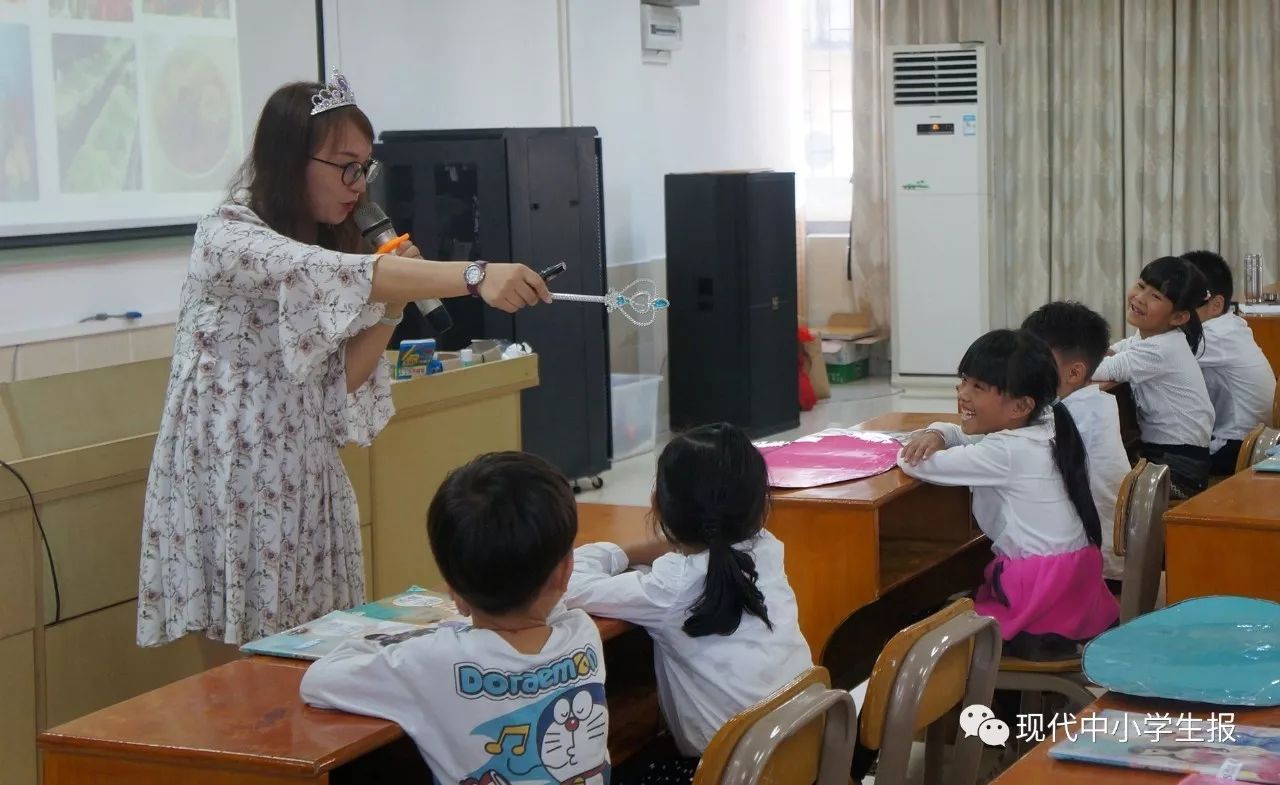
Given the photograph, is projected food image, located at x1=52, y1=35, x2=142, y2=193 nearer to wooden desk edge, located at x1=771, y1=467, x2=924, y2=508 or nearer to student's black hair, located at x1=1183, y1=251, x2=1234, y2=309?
wooden desk edge, located at x1=771, y1=467, x2=924, y2=508

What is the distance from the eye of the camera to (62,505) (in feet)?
8.92

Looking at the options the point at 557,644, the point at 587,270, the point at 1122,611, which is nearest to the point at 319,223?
the point at 557,644

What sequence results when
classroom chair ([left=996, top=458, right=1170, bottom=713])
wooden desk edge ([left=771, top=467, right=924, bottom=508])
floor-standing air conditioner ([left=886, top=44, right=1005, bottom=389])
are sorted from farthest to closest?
floor-standing air conditioner ([left=886, top=44, right=1005, bottom=389]) < wooden desk edge ([left=771, top=467, right=924, bottom=508]) < classroom chair ([left=996, top=458, right=1170, bottom=713])

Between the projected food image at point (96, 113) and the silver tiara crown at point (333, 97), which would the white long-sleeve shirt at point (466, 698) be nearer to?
the silver tiara crown at point (333, 97)

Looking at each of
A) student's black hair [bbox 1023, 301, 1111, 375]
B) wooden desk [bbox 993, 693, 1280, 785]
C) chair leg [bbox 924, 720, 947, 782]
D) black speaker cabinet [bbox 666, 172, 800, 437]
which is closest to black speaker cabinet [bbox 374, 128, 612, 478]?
black speaker cabinet [bbox 666, 172, 800, 437]

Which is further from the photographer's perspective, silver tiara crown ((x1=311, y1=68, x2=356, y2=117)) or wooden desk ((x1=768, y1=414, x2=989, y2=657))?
wooden desk ((x1=768, y1=414, x2=989, y2=657))

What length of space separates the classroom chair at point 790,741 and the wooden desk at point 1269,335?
13.6ft

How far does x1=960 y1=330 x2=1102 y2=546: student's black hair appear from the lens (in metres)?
3.00

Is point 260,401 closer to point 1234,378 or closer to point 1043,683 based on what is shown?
point 1043,683

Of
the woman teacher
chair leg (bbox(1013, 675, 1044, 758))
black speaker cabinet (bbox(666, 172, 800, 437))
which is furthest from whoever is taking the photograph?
black speaker cabinet (bbox(666, 172, 800, 437))

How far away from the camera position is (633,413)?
6.85 metres

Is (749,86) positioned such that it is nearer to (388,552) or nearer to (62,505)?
(388,552)

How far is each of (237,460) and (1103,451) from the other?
197cm

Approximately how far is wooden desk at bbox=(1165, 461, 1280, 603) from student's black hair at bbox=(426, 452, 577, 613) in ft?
4.01
